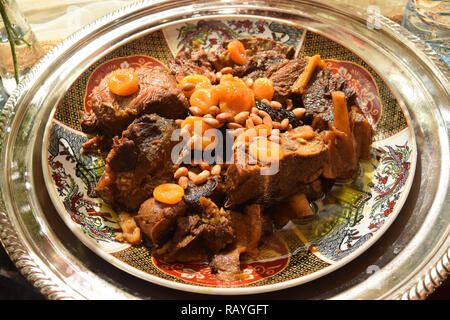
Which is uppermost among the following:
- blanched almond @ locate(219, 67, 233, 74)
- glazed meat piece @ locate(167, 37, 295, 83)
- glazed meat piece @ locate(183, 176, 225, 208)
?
glazed meat piece @ locate(167, 37, 295, 83)

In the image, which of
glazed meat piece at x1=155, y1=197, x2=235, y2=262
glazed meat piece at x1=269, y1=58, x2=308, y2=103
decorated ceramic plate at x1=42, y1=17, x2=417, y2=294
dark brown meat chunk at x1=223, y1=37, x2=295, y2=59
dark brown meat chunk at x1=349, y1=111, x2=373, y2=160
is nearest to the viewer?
decorated ceramic plate at x1=42, y1=17, x2=417, y2=294

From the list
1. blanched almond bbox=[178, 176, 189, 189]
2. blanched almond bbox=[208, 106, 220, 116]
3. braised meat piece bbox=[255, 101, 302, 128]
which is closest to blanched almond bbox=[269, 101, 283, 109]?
braised meat piece bbox=[255, 101, 302, 128]

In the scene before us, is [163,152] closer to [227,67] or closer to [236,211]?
[236,211]

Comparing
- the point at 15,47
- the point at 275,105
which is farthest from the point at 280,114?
the point at 15,47

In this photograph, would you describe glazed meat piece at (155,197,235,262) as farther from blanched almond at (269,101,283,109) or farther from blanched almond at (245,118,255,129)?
blanched almond at (269,101,283,109)

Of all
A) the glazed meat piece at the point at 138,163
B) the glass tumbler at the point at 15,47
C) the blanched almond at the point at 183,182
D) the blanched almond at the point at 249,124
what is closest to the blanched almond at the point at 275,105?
the blanched almond at the point at 249,124

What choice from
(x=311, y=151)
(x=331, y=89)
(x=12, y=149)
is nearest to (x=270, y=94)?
(x=331, y=89)

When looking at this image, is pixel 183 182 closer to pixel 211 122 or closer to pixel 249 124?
pixel 211 122

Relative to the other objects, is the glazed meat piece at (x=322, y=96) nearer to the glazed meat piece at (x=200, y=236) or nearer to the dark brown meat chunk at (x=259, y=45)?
the dark brown meat chunk at (x=259, y=45)
